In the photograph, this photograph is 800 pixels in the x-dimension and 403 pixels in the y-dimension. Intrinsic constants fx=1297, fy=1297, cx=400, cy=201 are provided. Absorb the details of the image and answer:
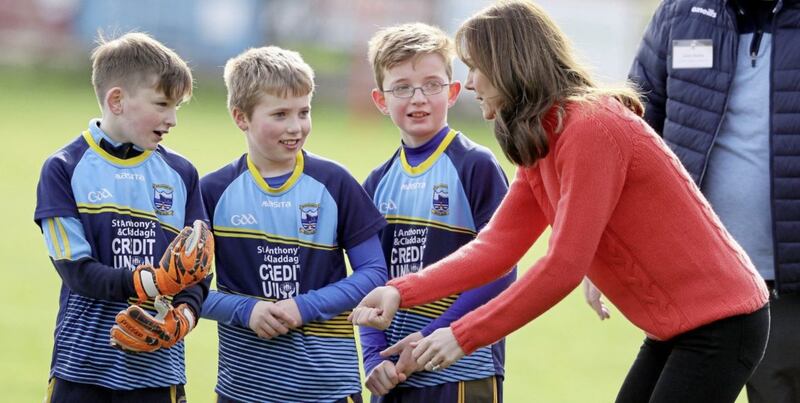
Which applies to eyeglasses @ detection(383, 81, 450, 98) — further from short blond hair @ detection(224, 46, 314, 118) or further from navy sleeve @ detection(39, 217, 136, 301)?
navy sleeve @ detection(39, 217, 136, 301)

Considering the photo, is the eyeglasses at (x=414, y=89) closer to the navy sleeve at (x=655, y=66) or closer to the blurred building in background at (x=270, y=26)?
the navy sleeve at (x=655, y=66)

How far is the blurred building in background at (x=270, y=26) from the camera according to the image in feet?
85.7

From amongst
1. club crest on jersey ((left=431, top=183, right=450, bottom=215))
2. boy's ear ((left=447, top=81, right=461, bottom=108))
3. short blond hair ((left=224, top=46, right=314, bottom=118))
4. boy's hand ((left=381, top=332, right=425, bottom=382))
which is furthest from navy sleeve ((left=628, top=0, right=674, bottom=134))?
boy's hand ((left=381, top=332, right=425, bottom=382))

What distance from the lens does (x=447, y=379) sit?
4.75 m

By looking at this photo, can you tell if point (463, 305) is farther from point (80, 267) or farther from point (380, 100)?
point (80, 267)

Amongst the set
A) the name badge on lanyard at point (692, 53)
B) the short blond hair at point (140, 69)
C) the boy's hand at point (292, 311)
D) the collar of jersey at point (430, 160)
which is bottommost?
the boy's hand at point (292, 311)

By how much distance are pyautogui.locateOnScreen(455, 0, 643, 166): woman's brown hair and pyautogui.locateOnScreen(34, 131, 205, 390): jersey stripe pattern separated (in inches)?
51.4

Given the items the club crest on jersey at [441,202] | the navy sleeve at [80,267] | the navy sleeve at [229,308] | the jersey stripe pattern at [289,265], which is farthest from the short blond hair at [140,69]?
the club crest on jersey at [441,202]

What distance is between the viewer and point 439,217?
484 cm

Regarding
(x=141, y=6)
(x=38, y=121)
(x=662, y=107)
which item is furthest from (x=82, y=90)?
(x=662, y=107)

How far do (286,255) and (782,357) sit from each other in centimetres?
191

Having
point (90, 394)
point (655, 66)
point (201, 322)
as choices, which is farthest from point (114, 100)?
point (201, 322)

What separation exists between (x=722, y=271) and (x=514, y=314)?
24.9 inches

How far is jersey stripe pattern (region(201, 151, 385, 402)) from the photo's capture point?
15.5ft
